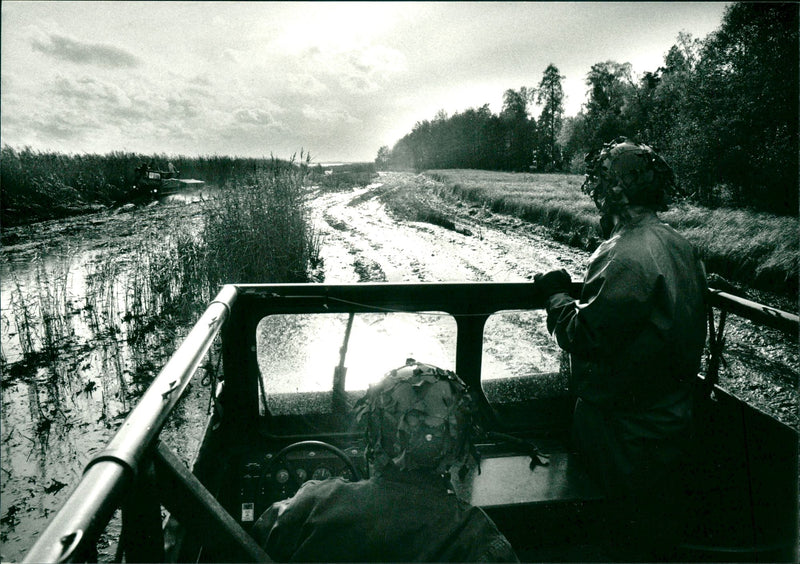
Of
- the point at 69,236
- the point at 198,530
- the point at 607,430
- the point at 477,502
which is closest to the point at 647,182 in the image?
the point at 607,430

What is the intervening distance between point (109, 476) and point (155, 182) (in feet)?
79.4

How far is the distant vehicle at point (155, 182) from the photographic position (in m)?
22.5

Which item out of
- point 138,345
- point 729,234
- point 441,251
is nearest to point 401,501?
point 729,234

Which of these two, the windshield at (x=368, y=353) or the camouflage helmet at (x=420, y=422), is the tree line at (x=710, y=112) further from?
the camouflage helmet at (x=420, y=422)

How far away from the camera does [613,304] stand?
2123 millimetres

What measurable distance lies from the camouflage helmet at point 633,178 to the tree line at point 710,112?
6.02 ft

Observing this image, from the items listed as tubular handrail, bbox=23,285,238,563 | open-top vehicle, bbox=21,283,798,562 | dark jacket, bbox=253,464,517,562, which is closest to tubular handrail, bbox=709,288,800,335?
open-top vehicle, bbox=21,283,798,562

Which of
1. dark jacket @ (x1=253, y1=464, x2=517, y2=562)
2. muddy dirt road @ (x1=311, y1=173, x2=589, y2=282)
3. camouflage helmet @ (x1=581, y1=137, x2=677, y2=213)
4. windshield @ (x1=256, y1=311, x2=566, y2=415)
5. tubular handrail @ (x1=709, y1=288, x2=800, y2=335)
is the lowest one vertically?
muddy dirt road @ (x1=311, y1=173, x2=589, y2=282)

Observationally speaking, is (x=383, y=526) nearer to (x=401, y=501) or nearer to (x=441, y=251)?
(x=401, y=501)

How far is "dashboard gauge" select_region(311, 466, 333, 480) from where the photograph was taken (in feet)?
8.10

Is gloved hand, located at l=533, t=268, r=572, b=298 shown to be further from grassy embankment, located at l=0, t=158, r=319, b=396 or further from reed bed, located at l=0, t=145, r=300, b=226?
reed bed, located at l=0, t=145, r=300, b=226

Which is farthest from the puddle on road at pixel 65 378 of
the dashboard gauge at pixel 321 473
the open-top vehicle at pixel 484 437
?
the dashboard gauge at pixel 321 473

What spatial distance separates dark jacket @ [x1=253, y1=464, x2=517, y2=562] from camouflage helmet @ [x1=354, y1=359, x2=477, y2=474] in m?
0.07

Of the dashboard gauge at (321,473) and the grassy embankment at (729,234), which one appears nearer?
the dashboard gauge at (321,473)
